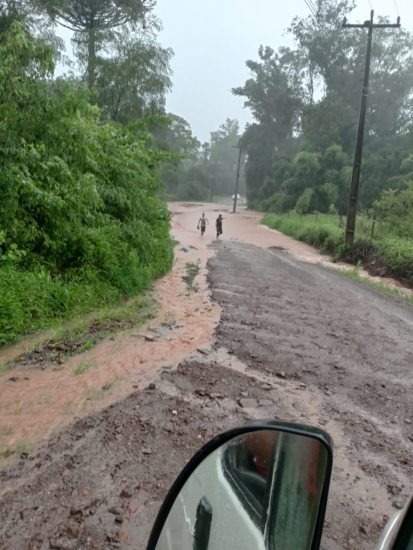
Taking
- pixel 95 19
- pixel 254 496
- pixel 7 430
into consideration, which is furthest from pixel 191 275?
pixel 95 19

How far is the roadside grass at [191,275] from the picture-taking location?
1048 cm

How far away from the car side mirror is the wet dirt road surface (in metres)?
1.51

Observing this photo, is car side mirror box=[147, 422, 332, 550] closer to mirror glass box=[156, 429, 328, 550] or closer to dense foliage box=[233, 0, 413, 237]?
mirror glass box=[156, 429, 328, 550]

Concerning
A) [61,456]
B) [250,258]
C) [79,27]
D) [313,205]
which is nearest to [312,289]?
[250,258]

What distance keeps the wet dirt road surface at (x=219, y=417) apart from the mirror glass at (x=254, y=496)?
1501mm

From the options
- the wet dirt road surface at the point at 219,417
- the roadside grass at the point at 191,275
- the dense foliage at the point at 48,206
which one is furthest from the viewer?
the roadside grass at the point at 191,275

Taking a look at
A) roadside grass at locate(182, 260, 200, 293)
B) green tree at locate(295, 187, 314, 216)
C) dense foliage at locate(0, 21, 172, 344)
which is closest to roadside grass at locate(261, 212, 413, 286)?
roadside grass at locate(182, 260, 200, 293)

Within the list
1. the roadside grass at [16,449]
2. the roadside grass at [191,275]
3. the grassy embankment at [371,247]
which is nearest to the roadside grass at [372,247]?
the grassy embankment at [371,247]

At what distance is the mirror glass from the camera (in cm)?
122

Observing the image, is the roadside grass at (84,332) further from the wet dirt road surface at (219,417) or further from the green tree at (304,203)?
the green tree at (304,203)

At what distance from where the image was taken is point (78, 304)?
7.14 m

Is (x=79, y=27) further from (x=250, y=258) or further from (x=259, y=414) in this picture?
(x=259, y=414)

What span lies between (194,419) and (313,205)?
3992 cm

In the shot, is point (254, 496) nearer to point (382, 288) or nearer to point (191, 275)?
point (191, 275)
